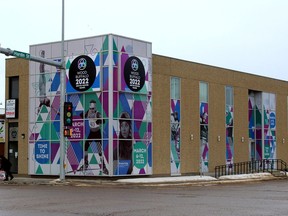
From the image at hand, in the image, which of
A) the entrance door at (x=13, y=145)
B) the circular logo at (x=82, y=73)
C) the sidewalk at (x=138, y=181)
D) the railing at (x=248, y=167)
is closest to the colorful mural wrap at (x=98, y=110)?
the circular logo at (x=82, y=73)

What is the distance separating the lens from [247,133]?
4631 centimetres

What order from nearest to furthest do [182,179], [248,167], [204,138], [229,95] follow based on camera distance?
[182,179] → [204,138] → [229,95] → [248,167]

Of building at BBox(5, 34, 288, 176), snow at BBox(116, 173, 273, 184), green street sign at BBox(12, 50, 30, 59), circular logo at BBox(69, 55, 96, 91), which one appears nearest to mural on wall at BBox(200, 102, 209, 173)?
building at BBox(5, 34, 288, 176)

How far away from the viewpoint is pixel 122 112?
3334cm

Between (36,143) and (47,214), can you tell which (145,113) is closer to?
(36,143)

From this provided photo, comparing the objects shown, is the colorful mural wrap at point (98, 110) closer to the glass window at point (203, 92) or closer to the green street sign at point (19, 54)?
the green street sign at point (19, 54)

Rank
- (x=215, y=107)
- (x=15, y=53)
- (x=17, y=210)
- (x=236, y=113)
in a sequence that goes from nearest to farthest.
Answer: (x=17, y=210), (x=15, y=53), (x=215, y=107), (x=236, y=113)

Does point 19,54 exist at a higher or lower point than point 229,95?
higher

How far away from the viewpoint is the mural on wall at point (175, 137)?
124 ft

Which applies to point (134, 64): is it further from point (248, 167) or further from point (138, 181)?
point (248, 167)

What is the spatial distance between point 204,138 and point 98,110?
1092cm

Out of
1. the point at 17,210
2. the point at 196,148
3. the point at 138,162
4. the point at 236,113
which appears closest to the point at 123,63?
the point at 138,162

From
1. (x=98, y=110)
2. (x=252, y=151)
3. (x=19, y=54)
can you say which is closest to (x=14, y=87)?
(x=98, y=110)

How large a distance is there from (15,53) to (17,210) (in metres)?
13.9
